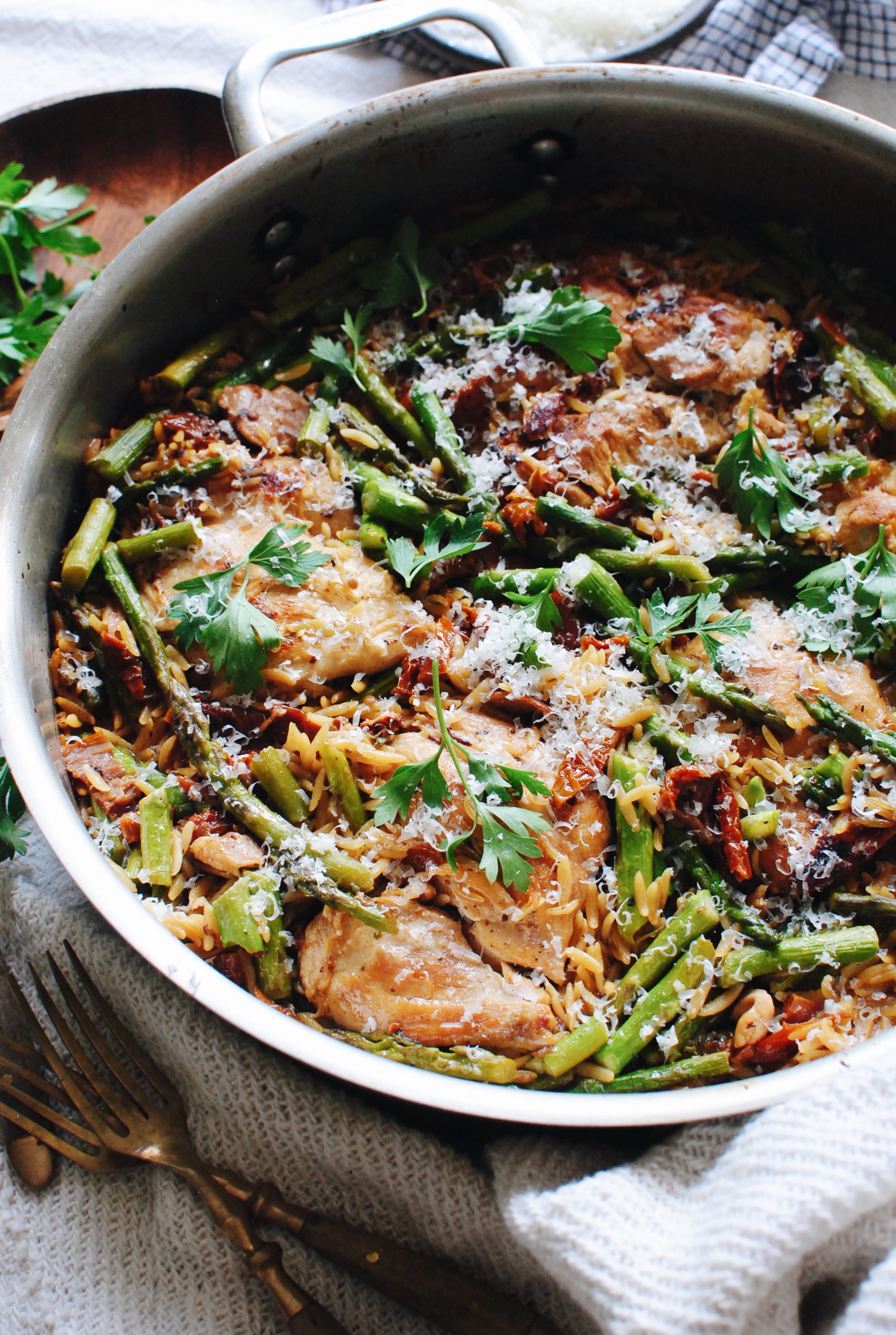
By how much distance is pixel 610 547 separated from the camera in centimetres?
307

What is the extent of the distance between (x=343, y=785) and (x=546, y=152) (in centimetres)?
228

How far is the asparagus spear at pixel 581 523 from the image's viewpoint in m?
3.02

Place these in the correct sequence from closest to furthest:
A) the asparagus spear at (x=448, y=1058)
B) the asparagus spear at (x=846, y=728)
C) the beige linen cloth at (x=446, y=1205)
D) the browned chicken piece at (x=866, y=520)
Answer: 1. the beige linen cloth at (x=446, y=1205)
2. the asparagus spear at (x=448, y=1058)
3. the asparagus spear at (x=846, y=728)
4. the browned chicken piece at (x=866, y=520)

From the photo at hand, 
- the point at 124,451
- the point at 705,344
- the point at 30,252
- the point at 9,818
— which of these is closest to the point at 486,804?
the point at 9,818

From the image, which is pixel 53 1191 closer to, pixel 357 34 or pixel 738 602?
pixel 738 602

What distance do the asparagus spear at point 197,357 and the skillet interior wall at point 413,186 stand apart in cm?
5

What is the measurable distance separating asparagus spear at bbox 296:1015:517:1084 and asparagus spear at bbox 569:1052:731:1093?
0.69ft

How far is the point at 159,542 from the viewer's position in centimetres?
299

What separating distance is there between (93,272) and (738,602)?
104 inches

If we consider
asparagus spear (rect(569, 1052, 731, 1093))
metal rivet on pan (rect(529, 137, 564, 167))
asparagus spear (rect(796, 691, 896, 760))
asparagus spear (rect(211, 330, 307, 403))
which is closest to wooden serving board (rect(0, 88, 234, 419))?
asparagus spear (rect(211, 330, 307, 403))

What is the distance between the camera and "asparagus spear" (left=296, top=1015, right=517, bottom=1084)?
2463 mm

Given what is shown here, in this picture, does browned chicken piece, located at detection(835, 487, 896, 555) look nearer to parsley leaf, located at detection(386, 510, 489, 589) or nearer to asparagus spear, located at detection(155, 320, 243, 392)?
parsley leaf, located at detection(386, 510, 489, 589)

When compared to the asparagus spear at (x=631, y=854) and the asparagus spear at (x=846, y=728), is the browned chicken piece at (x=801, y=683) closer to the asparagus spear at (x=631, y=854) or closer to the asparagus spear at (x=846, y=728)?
the asparagus spear at (x=846, y=728)

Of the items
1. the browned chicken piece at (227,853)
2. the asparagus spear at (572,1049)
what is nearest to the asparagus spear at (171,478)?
the browned chicken piece at (227,853)
